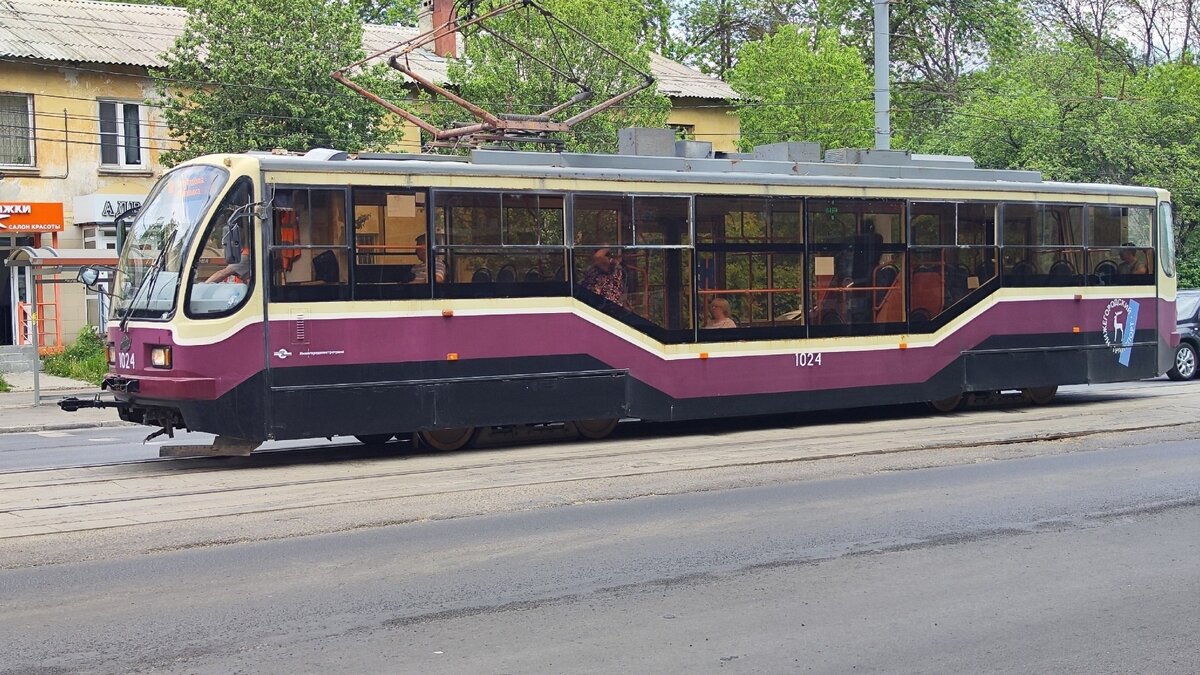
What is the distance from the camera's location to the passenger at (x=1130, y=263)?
18.7 m

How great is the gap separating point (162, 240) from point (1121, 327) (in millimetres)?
12537

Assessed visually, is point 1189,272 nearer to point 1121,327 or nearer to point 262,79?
point 1121,327

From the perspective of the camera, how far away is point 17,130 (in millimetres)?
31500

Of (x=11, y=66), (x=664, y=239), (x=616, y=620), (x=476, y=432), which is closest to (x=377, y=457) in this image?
(x=476, y=432)

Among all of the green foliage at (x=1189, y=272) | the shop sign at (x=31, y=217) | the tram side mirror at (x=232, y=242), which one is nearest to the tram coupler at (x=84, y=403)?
the tram side mirror at (x=232, y=242)

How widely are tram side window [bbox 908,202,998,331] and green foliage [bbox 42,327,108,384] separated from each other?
52.9 ft

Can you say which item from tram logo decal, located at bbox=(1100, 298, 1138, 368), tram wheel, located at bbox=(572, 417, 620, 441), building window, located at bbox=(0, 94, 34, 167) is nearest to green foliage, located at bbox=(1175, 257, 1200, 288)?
tram logo decal, located at bbox=(1100, 298, 1138, 368)

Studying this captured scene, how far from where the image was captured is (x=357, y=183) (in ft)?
42.3

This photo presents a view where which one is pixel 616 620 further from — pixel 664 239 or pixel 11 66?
pixel 11 66

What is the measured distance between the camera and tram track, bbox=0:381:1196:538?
10.5 metres

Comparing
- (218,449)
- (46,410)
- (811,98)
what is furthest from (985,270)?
(811,98)

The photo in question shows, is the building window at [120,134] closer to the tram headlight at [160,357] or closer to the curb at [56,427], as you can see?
the curb at [56,427]

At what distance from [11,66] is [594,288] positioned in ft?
71.9

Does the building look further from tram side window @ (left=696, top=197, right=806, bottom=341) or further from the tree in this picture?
tram side window @ (left=696, top=197, right=806, bottom=341)
